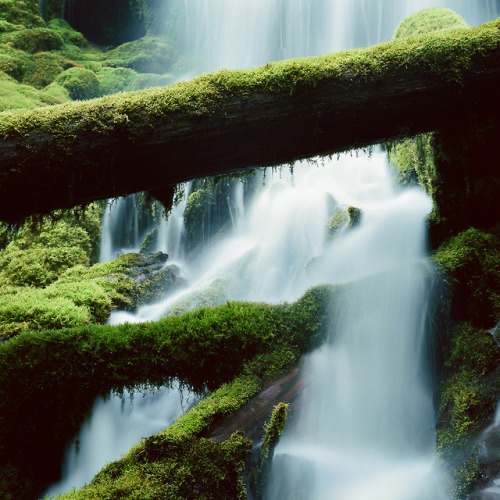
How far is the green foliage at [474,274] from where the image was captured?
144 inches

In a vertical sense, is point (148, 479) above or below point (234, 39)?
below

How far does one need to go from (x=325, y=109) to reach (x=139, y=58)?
18.1 metres

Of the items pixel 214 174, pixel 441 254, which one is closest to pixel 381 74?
pixel 214 174

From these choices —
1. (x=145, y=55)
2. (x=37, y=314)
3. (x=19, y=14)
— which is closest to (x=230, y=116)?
(x=37, y=314)

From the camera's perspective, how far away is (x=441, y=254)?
13.9ft

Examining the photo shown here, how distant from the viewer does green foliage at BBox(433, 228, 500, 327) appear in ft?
12.0

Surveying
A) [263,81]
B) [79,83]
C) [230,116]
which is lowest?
[230,116]

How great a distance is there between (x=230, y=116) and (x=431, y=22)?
7715 mm

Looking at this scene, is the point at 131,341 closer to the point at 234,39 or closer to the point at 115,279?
the point at 115,279

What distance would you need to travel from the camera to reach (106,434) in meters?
4.30

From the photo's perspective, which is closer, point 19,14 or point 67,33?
point 19,14

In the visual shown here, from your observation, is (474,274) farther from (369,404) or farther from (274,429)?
(274,429)

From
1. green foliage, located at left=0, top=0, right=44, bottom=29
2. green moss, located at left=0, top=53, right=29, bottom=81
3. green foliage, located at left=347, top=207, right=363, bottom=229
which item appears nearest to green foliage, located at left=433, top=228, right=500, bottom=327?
green foliage, located at left=347, top=207, right=363, bottom=229

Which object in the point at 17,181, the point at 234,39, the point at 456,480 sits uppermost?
the point at 234,39
